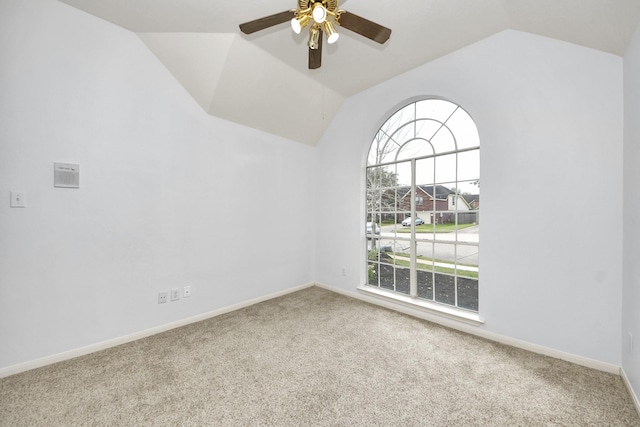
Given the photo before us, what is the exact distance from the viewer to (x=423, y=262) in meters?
3.05

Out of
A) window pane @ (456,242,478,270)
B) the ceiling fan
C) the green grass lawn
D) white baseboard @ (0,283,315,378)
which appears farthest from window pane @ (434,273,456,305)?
the ceiling fan

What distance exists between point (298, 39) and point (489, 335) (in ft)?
11.3

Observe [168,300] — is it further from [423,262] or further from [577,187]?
[577,187]

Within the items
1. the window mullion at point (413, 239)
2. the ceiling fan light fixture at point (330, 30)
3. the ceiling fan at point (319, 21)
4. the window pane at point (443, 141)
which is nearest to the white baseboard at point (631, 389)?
the window mullion at point (413, 239)

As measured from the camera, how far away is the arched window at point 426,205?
271cm

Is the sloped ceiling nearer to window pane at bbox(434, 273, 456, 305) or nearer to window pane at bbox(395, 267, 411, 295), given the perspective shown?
window pane at bbox(434, 273, 456, 305)

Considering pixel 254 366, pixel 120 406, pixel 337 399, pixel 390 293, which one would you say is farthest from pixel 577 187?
pixel 120 406

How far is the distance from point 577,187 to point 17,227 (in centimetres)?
443

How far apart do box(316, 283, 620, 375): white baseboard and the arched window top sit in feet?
6.09

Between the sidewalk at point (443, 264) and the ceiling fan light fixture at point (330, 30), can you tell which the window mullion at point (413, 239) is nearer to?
the sidewalk at point (443, 264)

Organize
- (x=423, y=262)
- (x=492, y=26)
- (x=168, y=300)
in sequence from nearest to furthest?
(x=492, y=26) → (x=168, y=300) → (x=423, y=262)

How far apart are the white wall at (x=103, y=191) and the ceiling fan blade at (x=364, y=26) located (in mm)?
1966

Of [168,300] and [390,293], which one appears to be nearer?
[168,300]

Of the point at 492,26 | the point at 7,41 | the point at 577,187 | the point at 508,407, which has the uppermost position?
the point at 492,26
